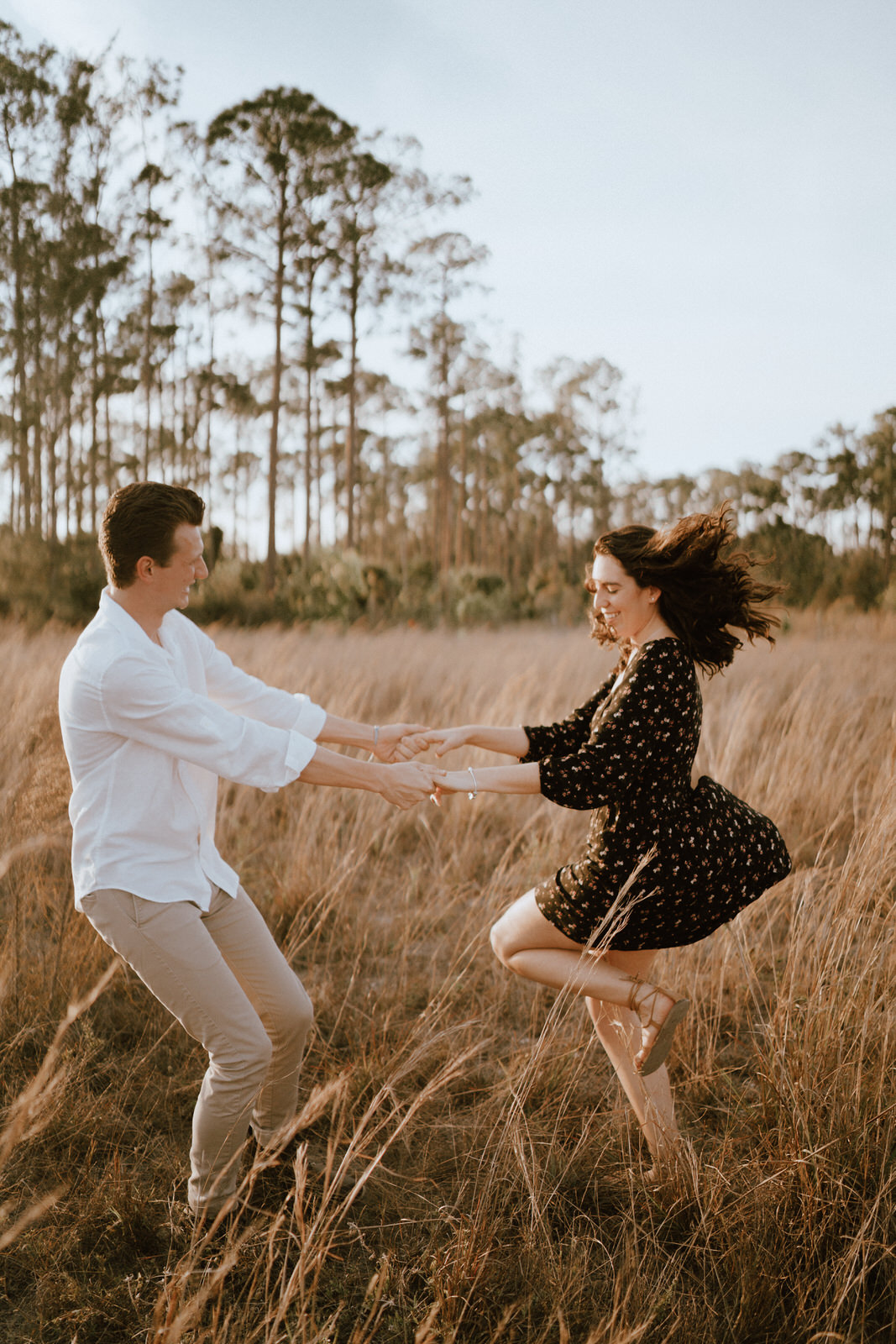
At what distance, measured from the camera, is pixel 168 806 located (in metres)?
2.26

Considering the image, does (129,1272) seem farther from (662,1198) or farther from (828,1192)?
(828,1192)

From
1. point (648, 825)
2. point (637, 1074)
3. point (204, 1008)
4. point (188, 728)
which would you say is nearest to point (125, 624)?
point (188, 728)

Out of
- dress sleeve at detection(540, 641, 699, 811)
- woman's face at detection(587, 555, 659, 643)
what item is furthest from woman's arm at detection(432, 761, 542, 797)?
woman's face at detection(587, 555, 659, 643)

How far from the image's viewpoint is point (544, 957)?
2.62 metres

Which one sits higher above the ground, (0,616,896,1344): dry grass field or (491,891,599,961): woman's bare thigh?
(491,891,599,961): woman's bare thigh

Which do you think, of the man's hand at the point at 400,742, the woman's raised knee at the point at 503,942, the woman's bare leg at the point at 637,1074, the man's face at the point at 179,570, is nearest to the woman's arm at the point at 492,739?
the man's hand at the point at 400,742

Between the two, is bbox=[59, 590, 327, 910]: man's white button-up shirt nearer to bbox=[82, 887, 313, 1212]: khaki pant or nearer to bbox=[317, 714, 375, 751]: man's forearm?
bbox=[82, 887, 313, 1212]: khaki pant

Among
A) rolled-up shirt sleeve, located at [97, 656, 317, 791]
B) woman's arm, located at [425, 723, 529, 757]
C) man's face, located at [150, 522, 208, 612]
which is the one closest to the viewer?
rolled-up shirt sleeve, located at [97, 656, 317, 791]

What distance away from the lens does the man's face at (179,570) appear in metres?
2.32

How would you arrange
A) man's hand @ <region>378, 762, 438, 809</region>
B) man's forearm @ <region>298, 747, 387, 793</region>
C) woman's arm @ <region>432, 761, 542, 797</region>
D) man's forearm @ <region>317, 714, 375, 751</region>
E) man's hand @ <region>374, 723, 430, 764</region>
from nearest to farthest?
man's forearm @ <region>298, 747, 387, 793</region>
woman's arm @ <region>432, 761, 542, 797</region>
man's hand @ <region>378, 762, 438, 809</region>
man's forearm @ <region>317, 714, 375, 751</region>
man's hand @ <region>374, 723, 430, 764</region>

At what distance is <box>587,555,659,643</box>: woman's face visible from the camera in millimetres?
2693

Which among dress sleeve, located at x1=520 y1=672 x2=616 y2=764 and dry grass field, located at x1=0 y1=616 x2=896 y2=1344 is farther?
dress sleeve, located at x1=520 y1=672 x2=616 y2=764

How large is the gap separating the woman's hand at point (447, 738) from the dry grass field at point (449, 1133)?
69 centimetres

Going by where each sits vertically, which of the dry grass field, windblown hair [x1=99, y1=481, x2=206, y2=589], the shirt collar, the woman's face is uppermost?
windblown hair [x1=99, y1=481, x2=206, y2=589]
